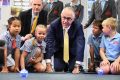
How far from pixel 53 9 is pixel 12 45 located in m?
1.28

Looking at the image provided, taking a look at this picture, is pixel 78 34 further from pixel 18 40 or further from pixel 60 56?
pixel 18 40

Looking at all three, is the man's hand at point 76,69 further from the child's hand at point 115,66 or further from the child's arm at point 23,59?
the child's arm at point 23,59

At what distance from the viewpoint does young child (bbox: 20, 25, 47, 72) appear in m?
3.33

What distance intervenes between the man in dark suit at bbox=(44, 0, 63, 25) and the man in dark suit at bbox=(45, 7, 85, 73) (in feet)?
2.93

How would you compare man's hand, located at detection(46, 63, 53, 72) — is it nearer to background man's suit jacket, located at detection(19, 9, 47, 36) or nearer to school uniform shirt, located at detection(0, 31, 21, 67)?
school uniform shirt, located at detection(0, 31, 21, 67)

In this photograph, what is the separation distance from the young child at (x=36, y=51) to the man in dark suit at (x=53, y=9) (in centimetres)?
93

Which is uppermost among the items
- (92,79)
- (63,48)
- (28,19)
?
(28,19)

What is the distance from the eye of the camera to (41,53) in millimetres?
3410

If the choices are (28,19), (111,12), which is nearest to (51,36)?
(28,19)

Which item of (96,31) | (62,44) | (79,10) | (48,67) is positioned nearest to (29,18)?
(62,44)

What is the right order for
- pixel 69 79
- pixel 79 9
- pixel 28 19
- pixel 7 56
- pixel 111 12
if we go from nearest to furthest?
pixel 69 79, pixel 7 56, pixel 28 19, pixel 111 12, pixel 79 9

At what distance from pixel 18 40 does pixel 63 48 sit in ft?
1.58

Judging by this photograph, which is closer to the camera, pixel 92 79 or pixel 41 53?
pixel 92 79

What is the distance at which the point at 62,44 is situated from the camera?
3418 mm
